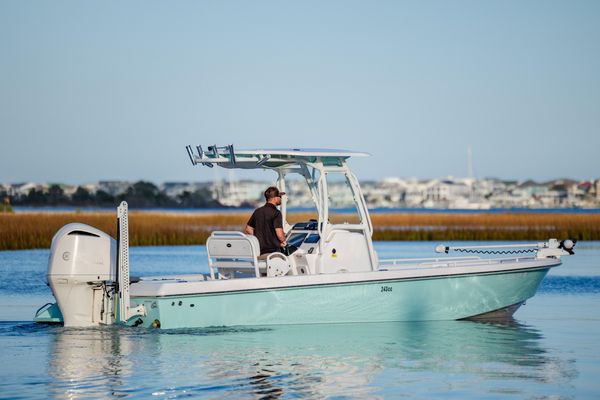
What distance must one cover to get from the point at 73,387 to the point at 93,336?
287cm

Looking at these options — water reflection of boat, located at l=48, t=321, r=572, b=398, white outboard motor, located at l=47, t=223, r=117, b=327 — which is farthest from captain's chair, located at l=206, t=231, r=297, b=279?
white outboard motor, located at l=47, t=223, r=117, b=327

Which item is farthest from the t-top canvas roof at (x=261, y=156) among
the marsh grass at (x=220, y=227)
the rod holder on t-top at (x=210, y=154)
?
the marsh grass at (x=220, y=227)

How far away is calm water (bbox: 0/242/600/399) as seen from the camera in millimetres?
10789

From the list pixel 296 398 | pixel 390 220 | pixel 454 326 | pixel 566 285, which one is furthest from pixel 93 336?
pixel 390 220

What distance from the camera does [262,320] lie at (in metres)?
14.3

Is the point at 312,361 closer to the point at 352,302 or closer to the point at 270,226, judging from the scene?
the point at 352,302

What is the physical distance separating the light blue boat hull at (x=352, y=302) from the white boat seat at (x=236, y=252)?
0.43 meters

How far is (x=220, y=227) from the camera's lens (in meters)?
47.5

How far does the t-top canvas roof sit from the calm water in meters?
2.23

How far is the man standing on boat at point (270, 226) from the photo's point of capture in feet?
47.7

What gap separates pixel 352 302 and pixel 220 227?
3293 centimetres

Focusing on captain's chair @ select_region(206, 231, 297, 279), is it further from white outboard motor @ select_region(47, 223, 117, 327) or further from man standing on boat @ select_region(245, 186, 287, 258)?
white outboard motor @ select_region(47, 223, 117, 327)

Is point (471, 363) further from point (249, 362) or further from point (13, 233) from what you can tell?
point (13, 233)

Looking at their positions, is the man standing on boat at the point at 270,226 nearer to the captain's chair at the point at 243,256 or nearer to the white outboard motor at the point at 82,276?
the captain's chair at the point at 243,256
